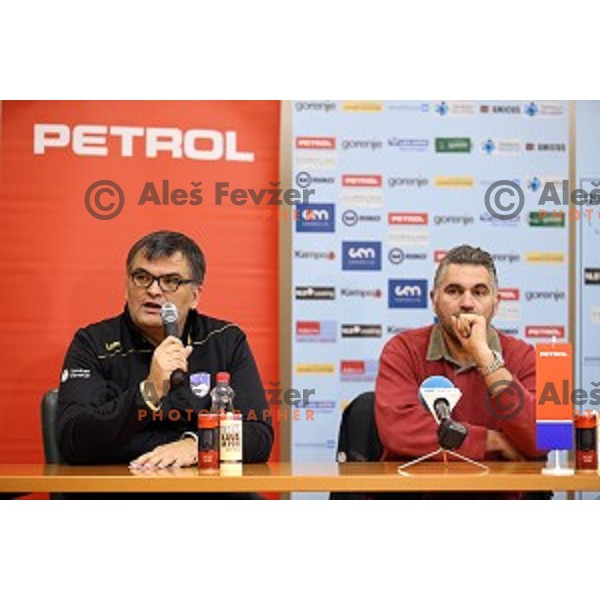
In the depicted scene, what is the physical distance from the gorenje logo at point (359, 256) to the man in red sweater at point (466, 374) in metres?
1.08

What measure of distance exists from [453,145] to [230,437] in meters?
2.47

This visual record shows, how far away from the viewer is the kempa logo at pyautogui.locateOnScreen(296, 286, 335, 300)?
5250mm

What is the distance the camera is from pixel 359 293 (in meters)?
5.29

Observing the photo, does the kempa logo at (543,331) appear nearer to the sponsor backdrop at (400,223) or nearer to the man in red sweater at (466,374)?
the sponsor backdrop at (400,223)

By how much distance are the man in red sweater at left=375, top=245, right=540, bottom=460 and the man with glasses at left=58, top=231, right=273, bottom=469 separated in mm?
479

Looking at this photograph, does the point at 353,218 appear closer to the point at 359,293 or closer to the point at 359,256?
the point at 359,256

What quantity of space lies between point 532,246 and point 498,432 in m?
1.76

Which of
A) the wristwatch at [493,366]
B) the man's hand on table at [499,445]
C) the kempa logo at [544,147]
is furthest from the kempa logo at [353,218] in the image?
the man's hand on table at [499,445]

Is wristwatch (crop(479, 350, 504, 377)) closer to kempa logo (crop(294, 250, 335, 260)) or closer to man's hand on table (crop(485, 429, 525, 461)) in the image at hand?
man's hand on table (crop(485, 429, 525, 461))

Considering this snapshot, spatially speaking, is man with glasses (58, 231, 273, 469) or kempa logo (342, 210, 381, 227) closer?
man with glasses (58, 231, 273, 469)

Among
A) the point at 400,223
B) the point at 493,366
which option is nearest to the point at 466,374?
the point at 493,366

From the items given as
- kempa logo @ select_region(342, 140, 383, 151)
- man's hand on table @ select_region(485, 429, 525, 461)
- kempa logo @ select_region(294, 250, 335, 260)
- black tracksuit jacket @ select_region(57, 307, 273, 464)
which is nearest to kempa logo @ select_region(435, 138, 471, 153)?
kempa logo @ select_region(342, 140, 383, 151)

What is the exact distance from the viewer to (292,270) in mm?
5238
